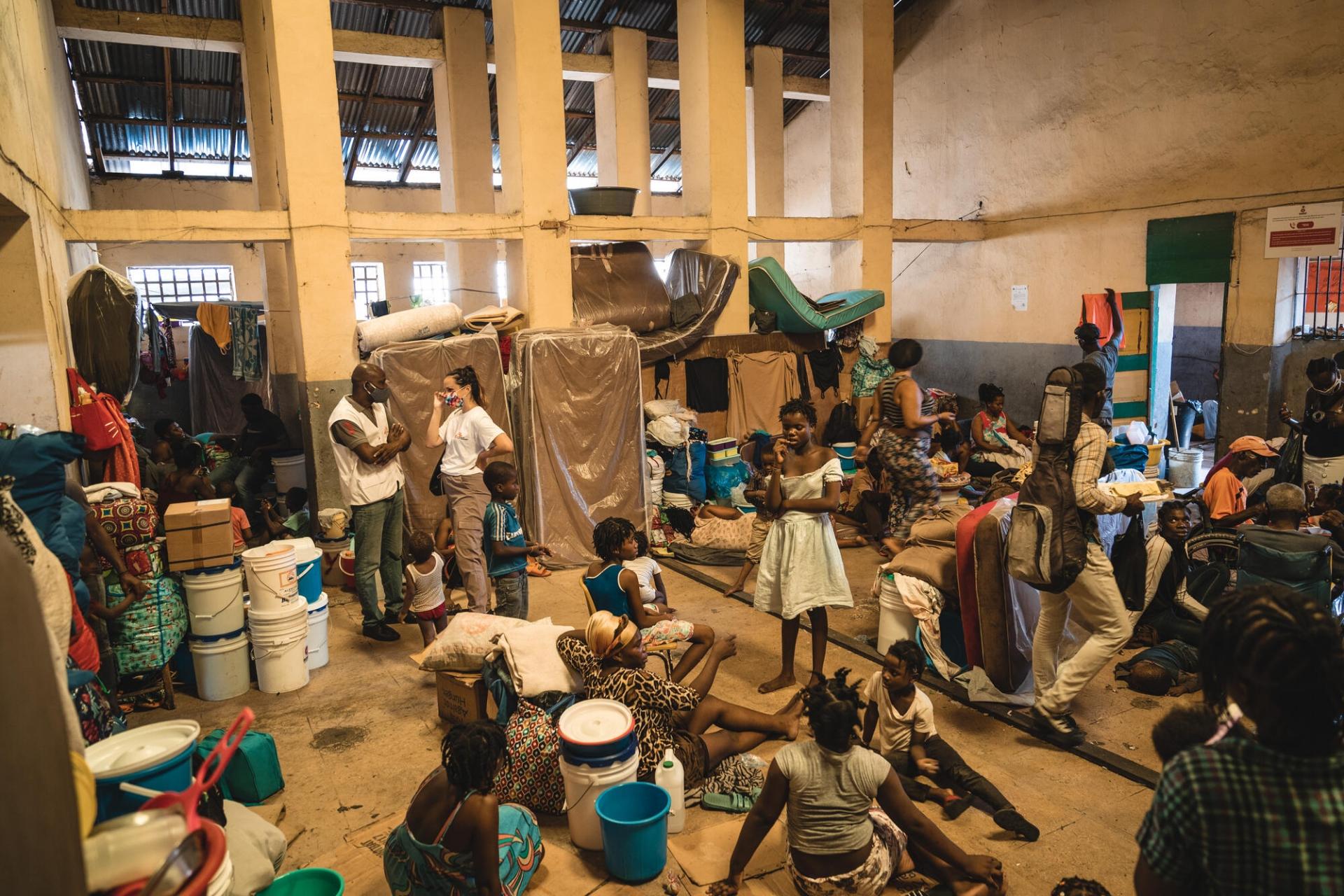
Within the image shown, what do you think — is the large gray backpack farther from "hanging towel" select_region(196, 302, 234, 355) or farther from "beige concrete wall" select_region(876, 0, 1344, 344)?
"hanging towel" select_region(196, 302, 234, 355)

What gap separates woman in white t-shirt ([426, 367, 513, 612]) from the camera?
6.52 metres

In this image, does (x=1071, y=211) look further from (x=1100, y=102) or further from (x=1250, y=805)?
(x=1250, y=805)

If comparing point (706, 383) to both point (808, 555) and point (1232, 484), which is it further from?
point (1232, 484)

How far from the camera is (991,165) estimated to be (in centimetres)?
1248

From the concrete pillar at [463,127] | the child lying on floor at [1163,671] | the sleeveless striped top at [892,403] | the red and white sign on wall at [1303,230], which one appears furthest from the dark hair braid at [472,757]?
the concrete pillar at [463,127]

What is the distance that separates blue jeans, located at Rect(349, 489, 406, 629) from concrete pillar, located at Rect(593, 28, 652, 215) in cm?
768

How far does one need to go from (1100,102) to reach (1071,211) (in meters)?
1.34

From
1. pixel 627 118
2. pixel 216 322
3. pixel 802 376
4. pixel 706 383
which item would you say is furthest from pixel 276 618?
pixel 627 118

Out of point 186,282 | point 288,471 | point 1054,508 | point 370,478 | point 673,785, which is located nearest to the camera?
point 673,785

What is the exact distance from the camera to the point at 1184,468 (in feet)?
33.6

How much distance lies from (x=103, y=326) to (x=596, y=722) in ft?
18.3

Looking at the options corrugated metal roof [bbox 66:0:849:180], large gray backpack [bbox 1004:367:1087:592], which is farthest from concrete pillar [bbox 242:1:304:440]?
large gray backpack [bbox 1004:367:1087:592]

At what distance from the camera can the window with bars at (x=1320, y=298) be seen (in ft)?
29.0

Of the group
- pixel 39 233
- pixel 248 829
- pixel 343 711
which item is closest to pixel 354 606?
pixel 343 711
